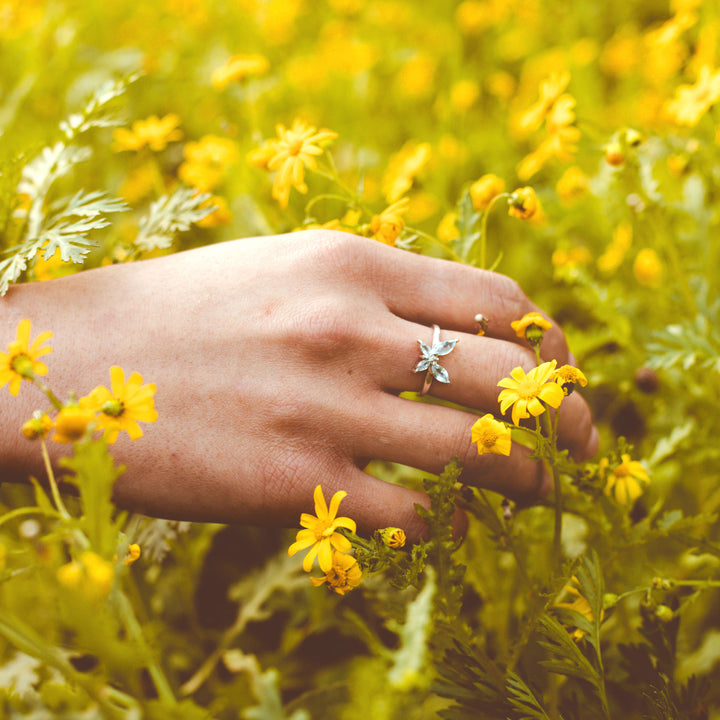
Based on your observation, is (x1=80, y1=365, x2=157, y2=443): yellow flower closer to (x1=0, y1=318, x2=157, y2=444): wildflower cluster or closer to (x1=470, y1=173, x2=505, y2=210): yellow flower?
(x1=0, y1=318, x2=157, y2=444): wildflower cluster

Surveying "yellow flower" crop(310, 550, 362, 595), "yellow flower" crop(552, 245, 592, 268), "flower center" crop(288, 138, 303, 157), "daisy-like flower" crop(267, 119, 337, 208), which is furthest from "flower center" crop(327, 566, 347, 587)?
"yellow flower" crop(552, 245, 592, 268)

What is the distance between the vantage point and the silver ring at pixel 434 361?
1.20 meters

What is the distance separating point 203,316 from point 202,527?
69 centimetres

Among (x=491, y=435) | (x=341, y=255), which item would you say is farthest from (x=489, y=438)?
(x=341, y=255)

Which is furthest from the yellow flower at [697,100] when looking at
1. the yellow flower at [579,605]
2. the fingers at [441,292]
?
the yellow flower at [579,605]

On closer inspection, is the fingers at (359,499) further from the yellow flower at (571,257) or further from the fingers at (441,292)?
the yellow flower at (571,257)

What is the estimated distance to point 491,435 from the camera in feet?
3.53

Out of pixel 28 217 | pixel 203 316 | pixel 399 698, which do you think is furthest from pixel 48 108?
pixel 399 698

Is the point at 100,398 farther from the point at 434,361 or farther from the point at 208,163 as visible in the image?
the point at 208,163

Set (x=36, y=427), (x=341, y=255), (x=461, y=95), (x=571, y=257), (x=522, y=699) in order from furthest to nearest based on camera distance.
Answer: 1. (x=461, y=95)
2. (x=571, y=257)
3. (x=341, y=255)
4. (x=522, y=699)
5. (x=36, y=427)

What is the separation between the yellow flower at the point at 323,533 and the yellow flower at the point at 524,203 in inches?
28.5

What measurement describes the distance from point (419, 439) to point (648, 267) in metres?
1.22

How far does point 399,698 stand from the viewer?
760mm

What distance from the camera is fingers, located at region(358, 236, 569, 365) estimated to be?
1.29 m
